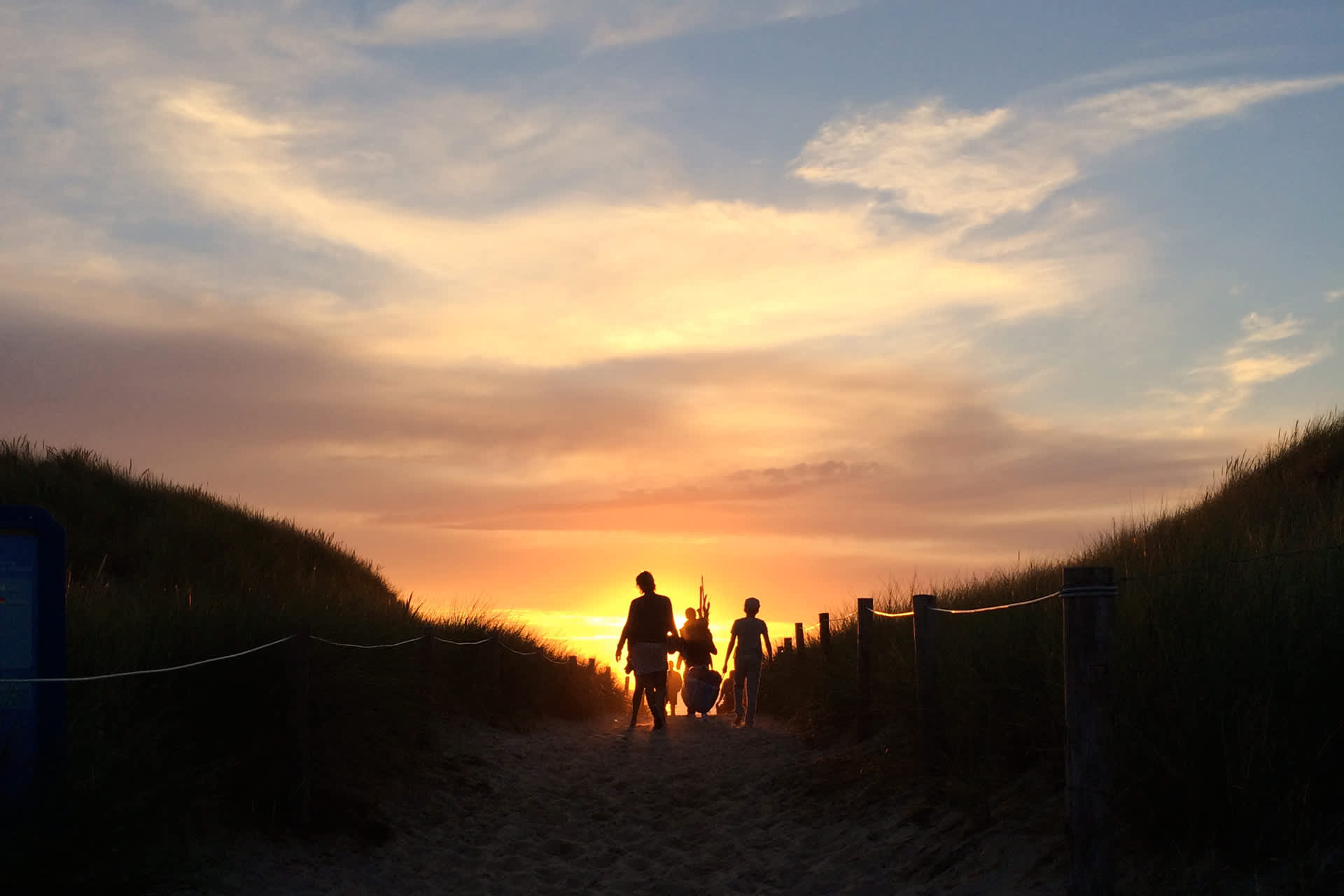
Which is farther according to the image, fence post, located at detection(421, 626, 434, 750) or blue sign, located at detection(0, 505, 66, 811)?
fence post, located at detection(421, 626, 434, 750)

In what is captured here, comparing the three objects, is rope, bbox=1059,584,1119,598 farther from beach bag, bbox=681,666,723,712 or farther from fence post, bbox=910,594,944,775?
beach bag, bbox=681,666,723,712

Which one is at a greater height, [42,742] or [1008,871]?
[42,742]

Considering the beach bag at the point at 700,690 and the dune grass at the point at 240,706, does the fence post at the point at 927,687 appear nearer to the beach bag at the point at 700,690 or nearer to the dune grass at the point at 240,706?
the dune grass at the point at 240,706

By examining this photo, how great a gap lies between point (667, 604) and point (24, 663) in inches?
405

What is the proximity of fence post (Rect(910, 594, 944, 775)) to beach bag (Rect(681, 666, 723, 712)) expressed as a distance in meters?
8.63

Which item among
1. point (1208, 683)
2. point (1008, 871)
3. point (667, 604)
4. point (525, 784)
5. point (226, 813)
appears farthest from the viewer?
point (667, 604)

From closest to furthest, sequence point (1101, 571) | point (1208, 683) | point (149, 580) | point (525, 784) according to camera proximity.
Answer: point (1101, 571) → point (1208, 683) → point (525, 784) → point (149, 580)

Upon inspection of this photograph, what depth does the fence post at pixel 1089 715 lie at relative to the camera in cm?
548

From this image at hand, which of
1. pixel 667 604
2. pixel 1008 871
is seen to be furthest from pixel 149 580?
pixel 1008 871

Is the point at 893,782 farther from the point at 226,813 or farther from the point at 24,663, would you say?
the point at 24,663

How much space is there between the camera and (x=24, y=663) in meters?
5.69

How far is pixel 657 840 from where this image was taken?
893 centimetres

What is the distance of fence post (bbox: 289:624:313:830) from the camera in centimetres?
784

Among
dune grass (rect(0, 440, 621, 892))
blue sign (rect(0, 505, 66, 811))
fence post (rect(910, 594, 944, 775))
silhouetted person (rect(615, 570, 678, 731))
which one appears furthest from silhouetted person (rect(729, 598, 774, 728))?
blue sign (rect(0, 505, 66, 811))
